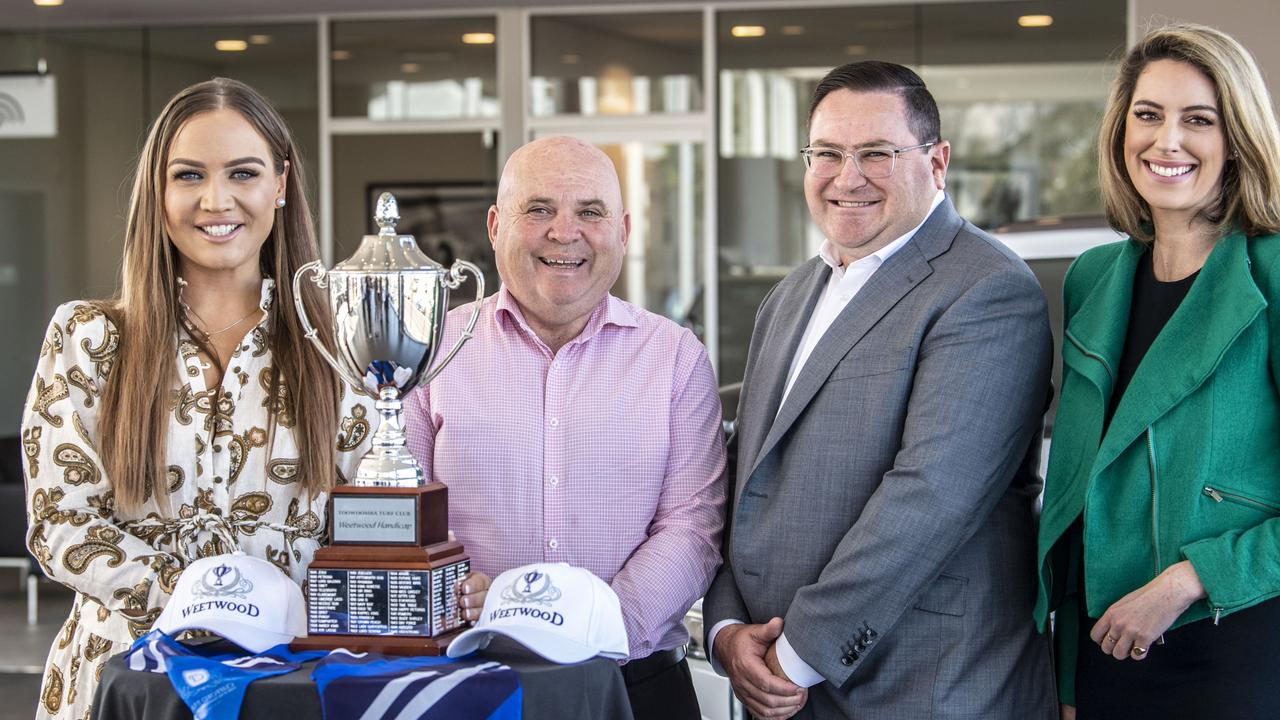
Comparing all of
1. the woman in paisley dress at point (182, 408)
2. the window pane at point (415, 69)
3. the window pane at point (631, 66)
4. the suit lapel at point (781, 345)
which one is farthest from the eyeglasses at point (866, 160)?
the window pane at point (415, 69)

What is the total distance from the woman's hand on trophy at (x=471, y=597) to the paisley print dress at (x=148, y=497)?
1.12ft

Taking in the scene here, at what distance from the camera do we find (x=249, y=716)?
1.71 meters

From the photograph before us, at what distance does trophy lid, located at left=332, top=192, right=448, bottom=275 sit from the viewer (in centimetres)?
192

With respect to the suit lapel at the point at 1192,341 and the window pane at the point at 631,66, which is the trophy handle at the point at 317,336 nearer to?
the suit lapel at the point at 1192,341

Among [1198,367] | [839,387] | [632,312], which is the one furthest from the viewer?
[632,312]

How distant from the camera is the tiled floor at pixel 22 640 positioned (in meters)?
5.09

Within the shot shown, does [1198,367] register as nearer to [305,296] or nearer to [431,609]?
[431,609]

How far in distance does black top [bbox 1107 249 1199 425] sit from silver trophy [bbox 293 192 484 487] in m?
1.11

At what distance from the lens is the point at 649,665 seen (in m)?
2.32

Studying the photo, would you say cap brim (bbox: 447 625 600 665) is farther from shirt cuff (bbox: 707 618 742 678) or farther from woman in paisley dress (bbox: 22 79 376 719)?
shirt cuff (bbox: 707 618 742 678)

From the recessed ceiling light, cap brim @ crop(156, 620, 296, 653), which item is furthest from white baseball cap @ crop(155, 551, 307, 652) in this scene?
the recessed ceiling light

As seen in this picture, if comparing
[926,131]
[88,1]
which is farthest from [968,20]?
[926,131]

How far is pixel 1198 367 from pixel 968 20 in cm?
712

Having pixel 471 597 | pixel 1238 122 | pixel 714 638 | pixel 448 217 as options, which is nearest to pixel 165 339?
pixel 471 597
